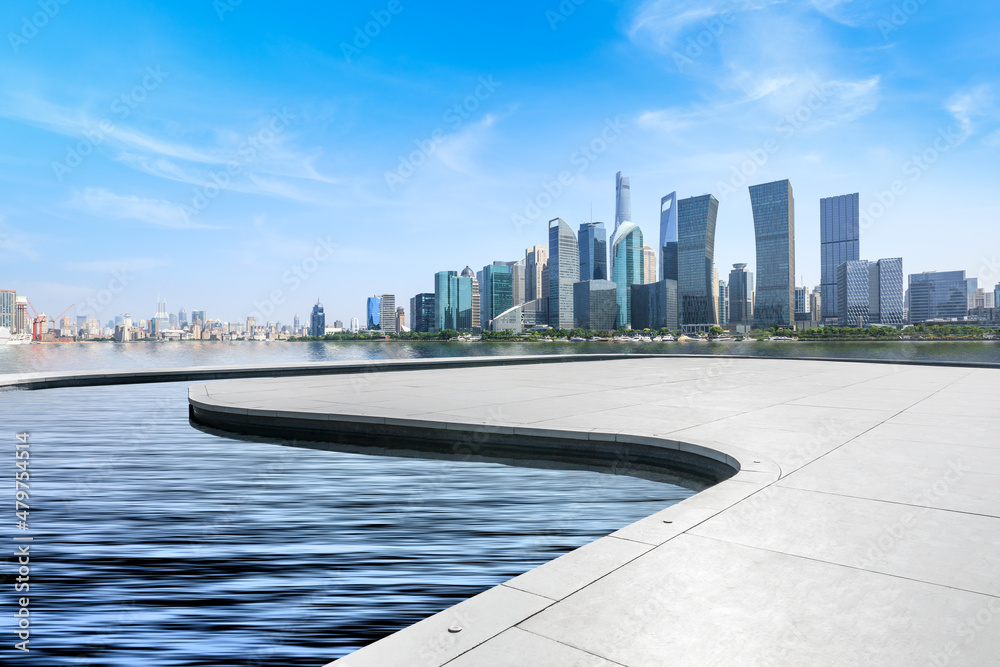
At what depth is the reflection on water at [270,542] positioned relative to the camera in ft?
13.9

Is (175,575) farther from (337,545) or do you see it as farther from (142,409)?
(142,409)

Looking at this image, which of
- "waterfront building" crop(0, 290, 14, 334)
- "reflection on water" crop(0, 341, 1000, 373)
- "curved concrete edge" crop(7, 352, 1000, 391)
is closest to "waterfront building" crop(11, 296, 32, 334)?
"waterfront building" crop(0, 290, 14, 334)

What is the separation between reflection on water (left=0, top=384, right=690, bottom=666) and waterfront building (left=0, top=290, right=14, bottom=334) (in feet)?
627

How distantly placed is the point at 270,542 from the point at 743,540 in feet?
14.8

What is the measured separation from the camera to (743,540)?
4.21m

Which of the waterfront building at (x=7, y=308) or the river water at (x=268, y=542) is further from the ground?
the waterfront building at (x=7, y=308)

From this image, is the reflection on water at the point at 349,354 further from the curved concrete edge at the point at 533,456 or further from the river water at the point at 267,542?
the river water at the point at 267,542

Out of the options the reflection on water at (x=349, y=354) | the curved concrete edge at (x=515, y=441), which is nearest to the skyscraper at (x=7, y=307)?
the reflection on water at (x=349, y=354)

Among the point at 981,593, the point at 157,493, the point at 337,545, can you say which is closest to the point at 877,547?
the point at 981,593

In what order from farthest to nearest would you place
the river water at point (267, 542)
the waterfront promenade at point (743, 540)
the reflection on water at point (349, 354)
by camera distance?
the reflection on water at point (349, 354) → the river water at point (267, 542) → the waterfront promenade at point (743, 540)

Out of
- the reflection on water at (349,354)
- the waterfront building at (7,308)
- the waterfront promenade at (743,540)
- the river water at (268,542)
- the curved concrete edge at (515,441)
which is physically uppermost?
the waterfront building at (7,308)

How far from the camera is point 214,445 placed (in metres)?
10.6

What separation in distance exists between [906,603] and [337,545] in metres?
4.71

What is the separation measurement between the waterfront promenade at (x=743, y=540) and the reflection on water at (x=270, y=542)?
84 centimetres
